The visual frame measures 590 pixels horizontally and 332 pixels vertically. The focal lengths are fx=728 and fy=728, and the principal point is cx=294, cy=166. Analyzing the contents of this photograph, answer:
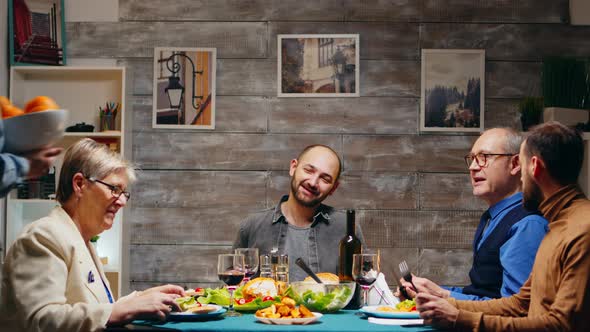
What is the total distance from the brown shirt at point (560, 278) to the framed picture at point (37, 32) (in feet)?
11.1

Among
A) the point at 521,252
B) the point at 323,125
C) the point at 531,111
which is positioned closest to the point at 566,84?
the point at 531,111

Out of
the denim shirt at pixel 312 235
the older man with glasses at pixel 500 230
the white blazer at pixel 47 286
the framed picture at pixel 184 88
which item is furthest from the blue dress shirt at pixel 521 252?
the framed picture at pixel 184 88

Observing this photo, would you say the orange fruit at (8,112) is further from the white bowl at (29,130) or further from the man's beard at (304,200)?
the man's beard at (304,200)

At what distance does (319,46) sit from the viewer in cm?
469

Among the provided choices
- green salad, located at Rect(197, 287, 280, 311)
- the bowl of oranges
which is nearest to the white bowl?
the bowl of oranges

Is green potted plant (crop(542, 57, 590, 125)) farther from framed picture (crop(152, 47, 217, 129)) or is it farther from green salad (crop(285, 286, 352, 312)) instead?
green salad (crop(285, 286, 352, 312))

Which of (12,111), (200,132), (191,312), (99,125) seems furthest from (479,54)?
(12,111)

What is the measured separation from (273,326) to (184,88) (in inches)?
107

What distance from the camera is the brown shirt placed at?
2.13 m

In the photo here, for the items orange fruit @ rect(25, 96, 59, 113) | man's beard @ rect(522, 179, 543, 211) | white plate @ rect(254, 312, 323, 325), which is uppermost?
orange fruit @ rect(25, 96, 59, 113)

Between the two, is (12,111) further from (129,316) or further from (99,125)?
(99,125)

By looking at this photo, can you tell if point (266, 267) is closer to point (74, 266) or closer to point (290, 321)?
point (290, 321)

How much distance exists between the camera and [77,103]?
15.5 feet

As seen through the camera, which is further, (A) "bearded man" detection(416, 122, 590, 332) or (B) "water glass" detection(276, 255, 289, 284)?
(B) "water glass" detection(276, 255, 289, 284)
